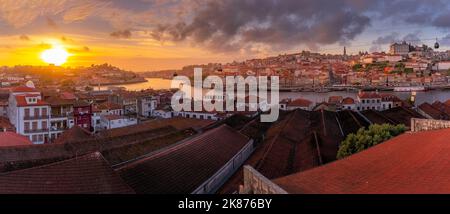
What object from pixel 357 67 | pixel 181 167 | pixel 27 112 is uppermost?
pixel 357 67

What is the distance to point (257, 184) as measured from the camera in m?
3.90

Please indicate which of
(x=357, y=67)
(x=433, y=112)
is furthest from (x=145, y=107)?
(x=357, y=67)

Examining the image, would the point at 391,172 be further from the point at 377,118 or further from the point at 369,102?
the point at 369,102

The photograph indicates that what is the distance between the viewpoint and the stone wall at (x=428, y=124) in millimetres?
5895

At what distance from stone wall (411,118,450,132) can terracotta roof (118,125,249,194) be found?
4456 mm

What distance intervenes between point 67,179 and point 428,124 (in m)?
5.28

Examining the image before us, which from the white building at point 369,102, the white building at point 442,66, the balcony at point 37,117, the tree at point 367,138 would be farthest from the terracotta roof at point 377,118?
the white building at point 442,66

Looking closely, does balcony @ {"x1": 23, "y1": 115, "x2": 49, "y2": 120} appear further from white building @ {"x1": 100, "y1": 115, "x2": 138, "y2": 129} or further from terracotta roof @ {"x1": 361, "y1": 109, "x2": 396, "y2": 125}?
terracotta roof @ {"x1": 361, "y1": 109, "x2": 396, "y2": 125}

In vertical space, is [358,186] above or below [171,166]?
above

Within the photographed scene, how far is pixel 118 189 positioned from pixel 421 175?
3.91 m

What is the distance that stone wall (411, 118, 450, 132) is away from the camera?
5.89 m
